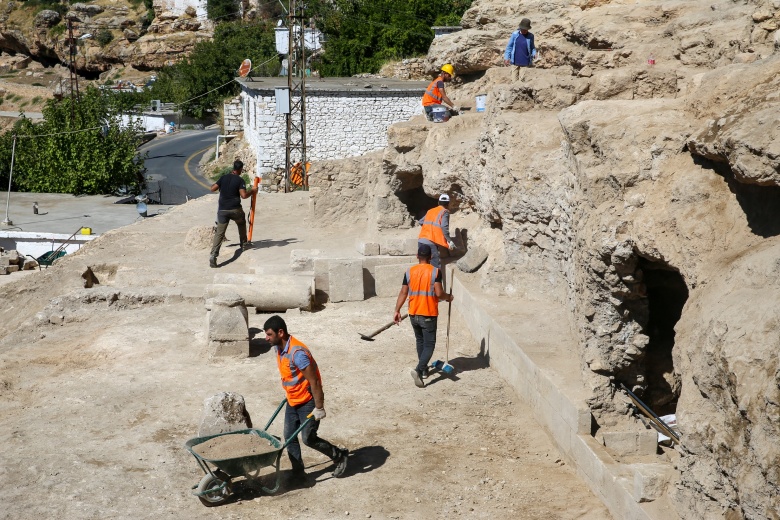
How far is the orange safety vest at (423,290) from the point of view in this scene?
31.4ft

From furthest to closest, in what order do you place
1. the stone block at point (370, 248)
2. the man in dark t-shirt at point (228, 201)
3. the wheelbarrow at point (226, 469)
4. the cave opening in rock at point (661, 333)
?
the man in dark t-shirt at point (228, 201), the stone block at point (370, 248), the cave opening in rock at point (661, 333), the wheelbarrow at point (226, 469)

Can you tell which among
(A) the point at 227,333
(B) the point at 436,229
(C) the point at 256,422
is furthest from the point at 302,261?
(C) the point at 256,422

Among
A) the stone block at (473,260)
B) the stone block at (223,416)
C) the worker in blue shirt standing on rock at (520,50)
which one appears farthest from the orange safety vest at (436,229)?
the stone block at (223,416)

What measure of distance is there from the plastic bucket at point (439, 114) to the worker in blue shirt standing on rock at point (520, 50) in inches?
65.0

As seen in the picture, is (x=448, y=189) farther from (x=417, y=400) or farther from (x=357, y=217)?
(x=417, y=400)

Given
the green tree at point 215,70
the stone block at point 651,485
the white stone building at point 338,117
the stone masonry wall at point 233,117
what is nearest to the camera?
the stone block at point 651,485

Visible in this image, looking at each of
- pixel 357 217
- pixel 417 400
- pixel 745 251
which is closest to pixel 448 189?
pixel 357 217

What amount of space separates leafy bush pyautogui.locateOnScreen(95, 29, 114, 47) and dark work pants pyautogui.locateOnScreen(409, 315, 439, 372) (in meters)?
68.1

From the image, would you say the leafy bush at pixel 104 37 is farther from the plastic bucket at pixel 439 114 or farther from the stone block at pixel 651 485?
the stone block at pixel 651 485

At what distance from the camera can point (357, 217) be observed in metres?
17.0

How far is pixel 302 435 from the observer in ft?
24.8

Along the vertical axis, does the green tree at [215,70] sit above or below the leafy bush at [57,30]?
below

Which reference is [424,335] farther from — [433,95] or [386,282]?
[433,95]

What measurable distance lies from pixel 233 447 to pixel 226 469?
315 mm
